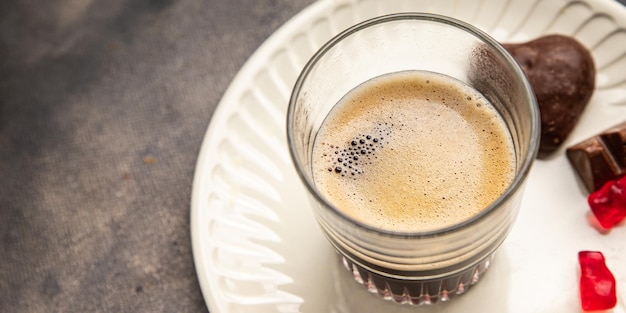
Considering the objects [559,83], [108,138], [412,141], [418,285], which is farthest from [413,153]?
[108,138]

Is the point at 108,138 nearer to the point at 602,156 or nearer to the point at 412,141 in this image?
the point at 412,141

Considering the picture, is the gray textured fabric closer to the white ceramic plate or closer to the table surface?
the table surface

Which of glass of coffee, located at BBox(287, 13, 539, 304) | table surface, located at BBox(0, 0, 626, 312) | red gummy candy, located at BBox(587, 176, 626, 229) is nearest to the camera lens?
glass of coffee, located at BBox(287, 13, 539, 304)

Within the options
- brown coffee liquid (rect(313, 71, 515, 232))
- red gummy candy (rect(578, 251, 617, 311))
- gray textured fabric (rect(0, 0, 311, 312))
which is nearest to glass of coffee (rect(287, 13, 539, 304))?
brown coffee liquid (rect(313, 71, 515, 232))

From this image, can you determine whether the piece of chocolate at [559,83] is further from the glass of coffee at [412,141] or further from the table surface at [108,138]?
the table surface at [108,138]

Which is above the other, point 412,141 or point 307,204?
point 412,141

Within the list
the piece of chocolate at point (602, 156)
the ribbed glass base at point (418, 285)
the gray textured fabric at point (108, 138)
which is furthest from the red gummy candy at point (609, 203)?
the gray textured fabric at point (108, 138)
